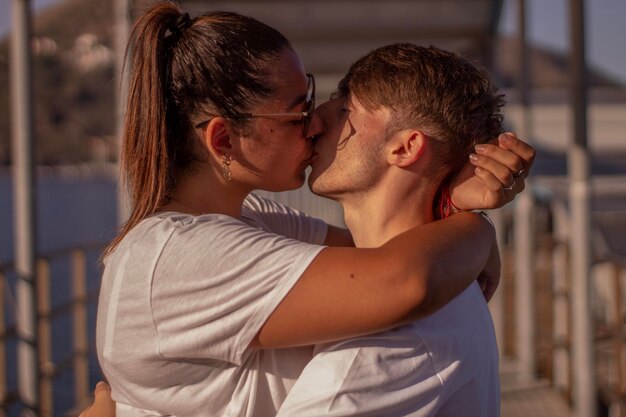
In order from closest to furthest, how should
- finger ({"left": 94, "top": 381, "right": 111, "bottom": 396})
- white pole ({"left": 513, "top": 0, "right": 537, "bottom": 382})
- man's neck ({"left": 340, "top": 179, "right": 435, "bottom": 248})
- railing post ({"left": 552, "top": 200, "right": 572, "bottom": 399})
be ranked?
man's neck ({"left": 340, "top": 179, "right": 435, "bottom": 248}) → finger ({"left": 94, "top": 381, "right": 111, "bottom": 396}) → railing post ({"left": 552, "top": 200, "right": 572, "bottom": 399}) → white pole ({"left": 513, "top": 0, "right": 537, "bottom": 382})

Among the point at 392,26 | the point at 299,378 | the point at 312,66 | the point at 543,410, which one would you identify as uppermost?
the point at 299,378

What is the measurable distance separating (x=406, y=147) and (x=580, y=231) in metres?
2.95

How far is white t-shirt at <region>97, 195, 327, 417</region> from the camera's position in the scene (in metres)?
1.33

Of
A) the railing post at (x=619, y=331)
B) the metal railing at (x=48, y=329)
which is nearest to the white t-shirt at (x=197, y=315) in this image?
the metal railing at (x=48, y=329)

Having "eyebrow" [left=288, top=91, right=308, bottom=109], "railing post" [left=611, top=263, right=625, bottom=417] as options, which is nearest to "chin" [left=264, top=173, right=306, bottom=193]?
"eyebrow" [left=288, top=91, right=308, bottom=109]

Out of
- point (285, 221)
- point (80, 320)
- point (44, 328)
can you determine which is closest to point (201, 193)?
point (285, 221)

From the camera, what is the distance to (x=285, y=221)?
1967 millimetres

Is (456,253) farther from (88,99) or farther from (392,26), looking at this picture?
(88,99)

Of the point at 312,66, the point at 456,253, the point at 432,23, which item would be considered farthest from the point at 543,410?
the point at 456,253

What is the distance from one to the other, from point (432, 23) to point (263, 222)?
4128 mm

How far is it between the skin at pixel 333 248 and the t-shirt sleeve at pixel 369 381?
0.13ft

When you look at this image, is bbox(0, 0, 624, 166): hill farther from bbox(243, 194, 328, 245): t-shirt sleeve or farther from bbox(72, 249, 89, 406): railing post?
bbox(243, 194, 328, 245): t-shirt sleeve

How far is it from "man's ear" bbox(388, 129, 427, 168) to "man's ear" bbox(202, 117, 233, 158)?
0.24m

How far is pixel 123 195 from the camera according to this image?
1.78m
